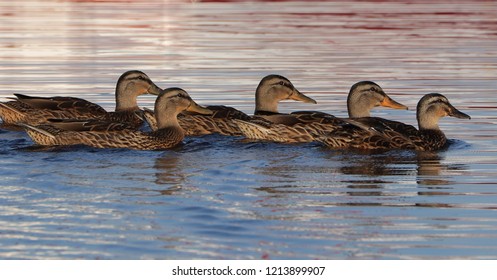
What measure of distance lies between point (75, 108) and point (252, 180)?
5.76 m

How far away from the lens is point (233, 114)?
16641mm

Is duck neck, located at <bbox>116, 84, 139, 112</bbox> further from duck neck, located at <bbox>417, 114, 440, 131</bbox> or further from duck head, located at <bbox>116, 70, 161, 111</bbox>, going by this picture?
duck neck, located at <bbox>417, 114, 440, 131</bbox>

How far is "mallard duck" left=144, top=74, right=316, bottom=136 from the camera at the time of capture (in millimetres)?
16447

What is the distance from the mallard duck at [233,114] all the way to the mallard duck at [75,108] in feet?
4.14

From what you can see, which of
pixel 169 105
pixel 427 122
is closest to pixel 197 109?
pixel 169 105

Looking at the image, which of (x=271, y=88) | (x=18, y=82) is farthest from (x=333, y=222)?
(x=18, y=82)

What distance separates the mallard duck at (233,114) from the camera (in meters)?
16.4

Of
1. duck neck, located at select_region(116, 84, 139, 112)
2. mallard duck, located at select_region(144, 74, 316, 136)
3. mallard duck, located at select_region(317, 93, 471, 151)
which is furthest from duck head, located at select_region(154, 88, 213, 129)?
duck neck, located at select_region(116, 84, 139, 112)

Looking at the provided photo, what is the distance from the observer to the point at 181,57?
1093 inches

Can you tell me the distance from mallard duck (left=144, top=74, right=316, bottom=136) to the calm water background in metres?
0.54

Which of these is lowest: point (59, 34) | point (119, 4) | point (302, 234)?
point (302, 234)

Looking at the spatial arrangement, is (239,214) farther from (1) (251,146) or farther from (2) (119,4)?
(2) (119,4)

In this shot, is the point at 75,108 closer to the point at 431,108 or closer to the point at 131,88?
the point at 131,88

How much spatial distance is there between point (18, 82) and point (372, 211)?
1326 centimetres
